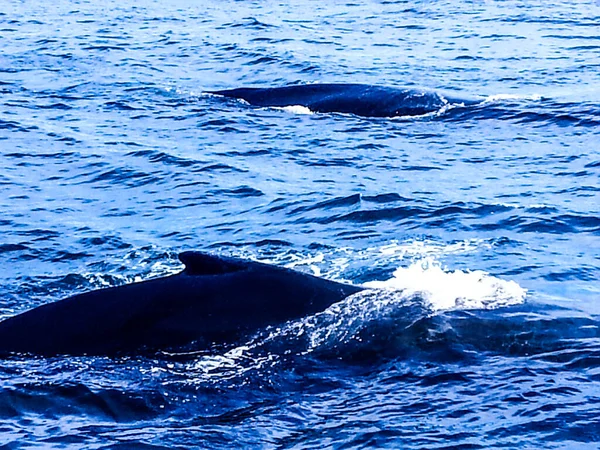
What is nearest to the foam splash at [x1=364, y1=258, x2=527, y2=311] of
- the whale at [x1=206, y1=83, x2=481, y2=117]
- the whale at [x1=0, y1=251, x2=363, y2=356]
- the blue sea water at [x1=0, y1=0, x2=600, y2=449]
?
the blue sea water at [x1=0, y1=0, x2=600, y2=449]

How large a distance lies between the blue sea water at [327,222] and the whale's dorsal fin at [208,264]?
0.58 metres

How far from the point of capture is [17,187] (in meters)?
17.6

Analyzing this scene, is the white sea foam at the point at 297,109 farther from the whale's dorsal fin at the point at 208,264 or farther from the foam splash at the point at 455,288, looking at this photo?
the whale's dorsal fin at the point at 208,264

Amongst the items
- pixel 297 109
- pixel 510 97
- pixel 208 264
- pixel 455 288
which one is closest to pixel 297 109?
pixel 297 109

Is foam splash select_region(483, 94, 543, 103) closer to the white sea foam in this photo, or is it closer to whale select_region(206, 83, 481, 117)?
whale select_region(206, 83, 481, 117)

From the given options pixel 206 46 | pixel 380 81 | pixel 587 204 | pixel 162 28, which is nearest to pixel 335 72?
pixel 380 81

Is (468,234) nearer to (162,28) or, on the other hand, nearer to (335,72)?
(335,72)

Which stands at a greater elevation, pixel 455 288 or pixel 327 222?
pixel 455 288

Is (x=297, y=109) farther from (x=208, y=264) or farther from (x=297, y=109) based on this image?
(x=208, y=264)

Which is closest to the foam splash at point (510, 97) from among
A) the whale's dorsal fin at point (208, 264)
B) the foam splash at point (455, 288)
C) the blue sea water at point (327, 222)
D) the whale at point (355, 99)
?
the blue sea water at point (327, 222)

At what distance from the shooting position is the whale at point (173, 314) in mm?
9641

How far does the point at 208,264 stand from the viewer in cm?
970

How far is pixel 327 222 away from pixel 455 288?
407 cm

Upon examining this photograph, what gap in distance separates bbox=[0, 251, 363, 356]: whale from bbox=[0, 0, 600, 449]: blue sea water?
125mm
